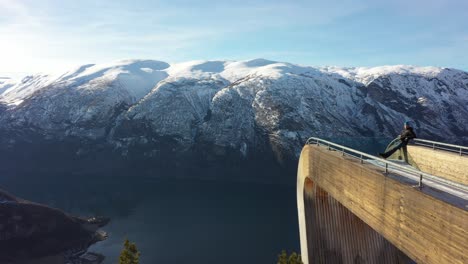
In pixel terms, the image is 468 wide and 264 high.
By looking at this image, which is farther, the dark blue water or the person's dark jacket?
the dark blue water

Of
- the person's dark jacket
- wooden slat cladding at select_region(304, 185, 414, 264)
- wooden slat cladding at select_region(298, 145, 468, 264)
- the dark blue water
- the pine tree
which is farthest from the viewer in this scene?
the dark blue water

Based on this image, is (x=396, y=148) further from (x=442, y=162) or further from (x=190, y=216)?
(x=190, y=216)

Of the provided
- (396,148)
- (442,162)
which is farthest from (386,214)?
(442,162)

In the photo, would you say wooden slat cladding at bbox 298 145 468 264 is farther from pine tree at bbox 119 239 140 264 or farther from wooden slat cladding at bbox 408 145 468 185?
pine tree at bbox 119 239 140 264

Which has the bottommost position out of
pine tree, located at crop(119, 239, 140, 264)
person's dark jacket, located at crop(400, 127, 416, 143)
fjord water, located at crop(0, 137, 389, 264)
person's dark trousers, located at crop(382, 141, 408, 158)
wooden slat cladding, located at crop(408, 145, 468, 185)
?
fjord water, located at crop(0, 137, 389, 264)

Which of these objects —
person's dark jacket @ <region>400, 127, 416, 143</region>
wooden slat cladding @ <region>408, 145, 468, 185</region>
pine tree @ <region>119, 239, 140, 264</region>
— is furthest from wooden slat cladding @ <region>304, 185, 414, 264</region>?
pine tree @ <region>119, 239, 140, 264</region>

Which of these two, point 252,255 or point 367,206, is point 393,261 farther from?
point 252,255
